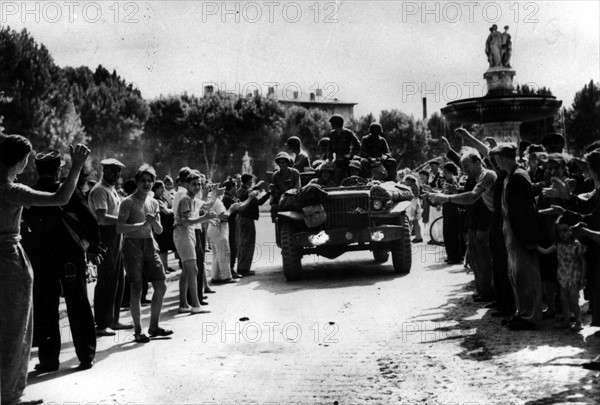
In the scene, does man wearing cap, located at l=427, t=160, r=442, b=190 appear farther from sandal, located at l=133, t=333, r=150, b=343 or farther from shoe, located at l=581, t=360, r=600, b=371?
shoe, located at l=581, t=360, r=600, b=371

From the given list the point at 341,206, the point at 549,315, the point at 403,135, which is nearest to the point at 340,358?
the point at 549,315

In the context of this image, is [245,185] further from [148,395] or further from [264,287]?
[148,395]

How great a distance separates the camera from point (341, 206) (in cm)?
1314

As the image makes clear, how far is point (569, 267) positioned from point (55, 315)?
5.19m

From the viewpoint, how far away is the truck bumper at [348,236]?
12766mm

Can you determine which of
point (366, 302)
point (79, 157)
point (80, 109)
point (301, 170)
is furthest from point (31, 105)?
point (79, 157)

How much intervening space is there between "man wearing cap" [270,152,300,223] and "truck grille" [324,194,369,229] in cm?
117

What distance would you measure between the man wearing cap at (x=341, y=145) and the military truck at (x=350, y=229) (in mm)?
1643

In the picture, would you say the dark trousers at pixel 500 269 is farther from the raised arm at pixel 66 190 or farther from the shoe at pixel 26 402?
the shoe at pixel 26 402

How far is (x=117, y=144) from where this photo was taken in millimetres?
62656

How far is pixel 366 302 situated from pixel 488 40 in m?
20.6

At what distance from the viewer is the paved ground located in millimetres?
6035

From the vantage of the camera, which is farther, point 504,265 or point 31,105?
point 31,105

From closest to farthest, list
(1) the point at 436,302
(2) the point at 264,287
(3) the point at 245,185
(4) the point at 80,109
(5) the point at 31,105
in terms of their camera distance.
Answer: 1. (1) the point at 436,302
2. (2) the point at 264,287
3. (3) the point at 245,185
4. (5) the point at 31,105
5. (4) the point at 80,109
